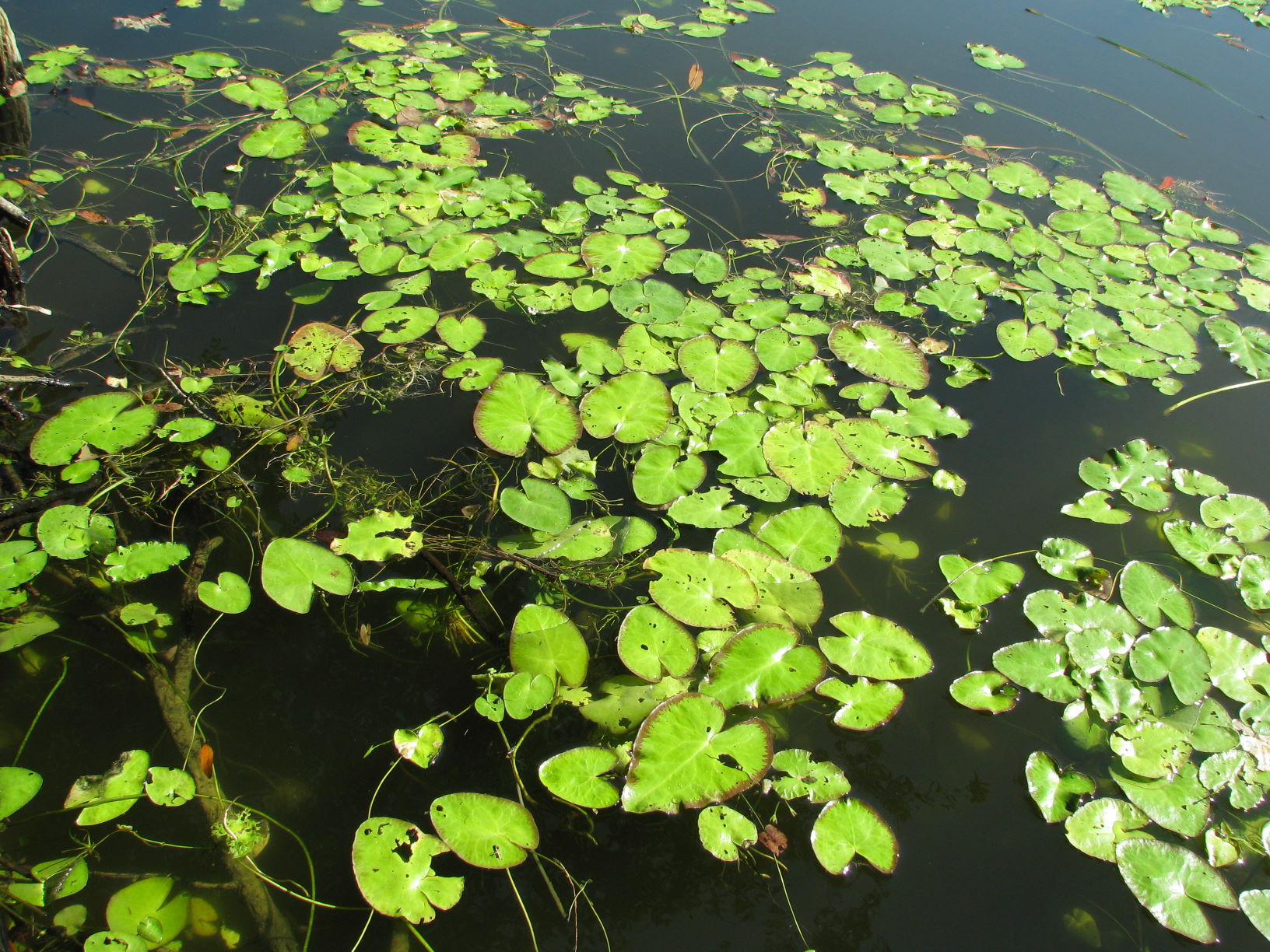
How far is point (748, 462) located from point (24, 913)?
6.55ft

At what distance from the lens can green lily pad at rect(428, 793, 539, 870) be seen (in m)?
1.45

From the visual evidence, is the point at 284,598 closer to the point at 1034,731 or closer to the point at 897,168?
the point at 1034,731

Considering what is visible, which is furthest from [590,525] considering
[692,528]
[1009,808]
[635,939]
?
[1009,808]

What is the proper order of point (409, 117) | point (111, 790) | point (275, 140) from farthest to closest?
point (409, 117), point (275, 140), point (111, 790)

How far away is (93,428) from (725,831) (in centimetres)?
213

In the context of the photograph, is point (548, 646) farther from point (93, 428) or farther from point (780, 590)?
point (93, 428)

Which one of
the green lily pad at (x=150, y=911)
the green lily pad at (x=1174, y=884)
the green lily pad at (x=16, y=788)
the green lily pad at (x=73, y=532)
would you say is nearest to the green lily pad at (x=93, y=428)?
the green lily pad at (x=73, y=532)

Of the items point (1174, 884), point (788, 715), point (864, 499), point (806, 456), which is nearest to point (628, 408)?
point (806, 456)

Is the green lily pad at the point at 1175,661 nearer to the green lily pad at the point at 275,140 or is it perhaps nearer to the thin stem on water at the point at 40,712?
the thin stem on water at the point at 40,712

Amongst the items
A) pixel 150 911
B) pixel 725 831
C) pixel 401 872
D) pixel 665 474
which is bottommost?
A: pixel 150 911

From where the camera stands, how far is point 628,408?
7.72ft

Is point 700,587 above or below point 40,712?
above

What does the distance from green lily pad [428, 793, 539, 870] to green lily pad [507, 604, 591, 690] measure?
12.5 inches

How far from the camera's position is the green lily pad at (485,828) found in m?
1.45
